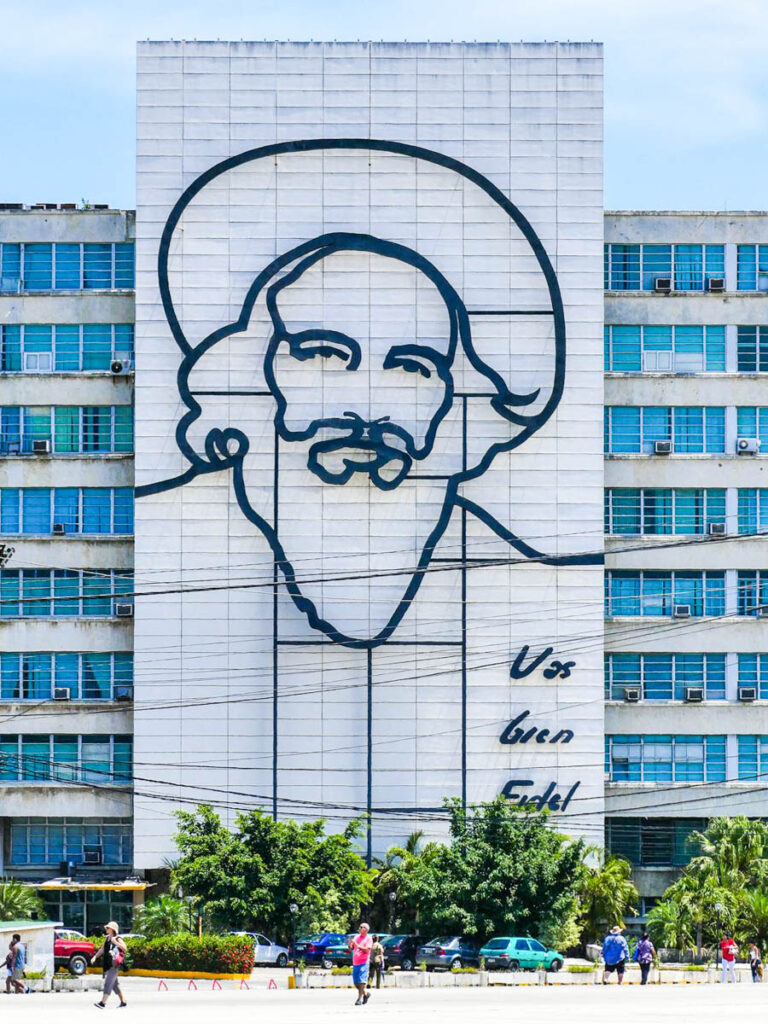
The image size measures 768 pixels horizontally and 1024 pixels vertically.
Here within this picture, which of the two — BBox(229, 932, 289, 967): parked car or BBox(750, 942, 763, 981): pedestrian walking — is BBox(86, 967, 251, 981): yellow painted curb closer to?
BBox(229, 932, 289, 967): parked car

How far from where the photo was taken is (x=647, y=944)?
50.9 meters

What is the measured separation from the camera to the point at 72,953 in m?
58.5

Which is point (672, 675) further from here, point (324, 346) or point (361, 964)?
point (361, 964)

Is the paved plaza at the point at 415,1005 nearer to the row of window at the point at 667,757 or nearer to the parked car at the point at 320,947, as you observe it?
the parked car at the point at 320,947

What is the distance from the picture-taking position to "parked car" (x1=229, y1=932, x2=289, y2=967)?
60.7 m

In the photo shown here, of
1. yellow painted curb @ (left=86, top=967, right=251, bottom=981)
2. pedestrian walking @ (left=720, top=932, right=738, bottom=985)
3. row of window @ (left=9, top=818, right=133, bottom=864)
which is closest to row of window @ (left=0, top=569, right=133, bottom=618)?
row of window @ (left=9, top=818, right=133, bottom=864)

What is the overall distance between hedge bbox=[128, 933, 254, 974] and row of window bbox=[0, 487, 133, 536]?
69.3 ft

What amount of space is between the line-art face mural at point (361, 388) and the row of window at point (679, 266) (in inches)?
168

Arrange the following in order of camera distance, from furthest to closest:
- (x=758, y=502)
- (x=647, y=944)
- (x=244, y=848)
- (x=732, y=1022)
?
(x=758, y=502) → (x=244, y=848) → (x=647, y=944) → (x=732, y=1022)

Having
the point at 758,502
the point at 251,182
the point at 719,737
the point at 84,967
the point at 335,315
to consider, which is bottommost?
the point at 84,967

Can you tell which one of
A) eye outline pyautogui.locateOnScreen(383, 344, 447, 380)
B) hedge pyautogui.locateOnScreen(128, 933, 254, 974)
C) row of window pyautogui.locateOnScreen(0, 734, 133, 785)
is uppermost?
eye outline pyautogui.locateOnScreen(383, 344, 447, 380)

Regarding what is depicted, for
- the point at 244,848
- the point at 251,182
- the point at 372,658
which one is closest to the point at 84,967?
the point at 244,848

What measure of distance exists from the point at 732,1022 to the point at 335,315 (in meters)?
37.2

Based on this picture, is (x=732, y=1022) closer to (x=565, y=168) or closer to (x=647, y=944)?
(x=647, y=944)
